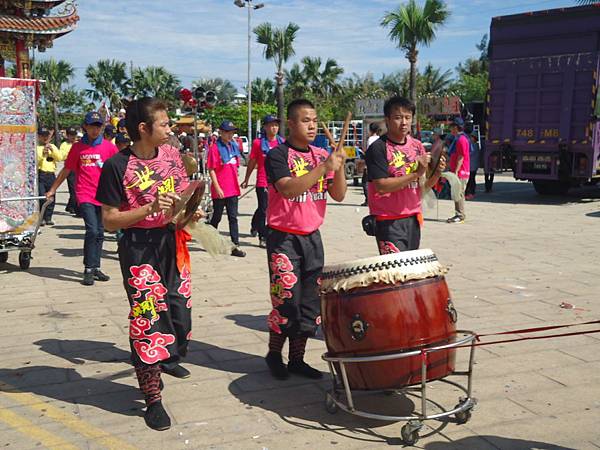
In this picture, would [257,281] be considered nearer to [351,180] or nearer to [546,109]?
[546,109]

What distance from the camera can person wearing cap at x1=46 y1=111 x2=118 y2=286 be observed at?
7.51 meters

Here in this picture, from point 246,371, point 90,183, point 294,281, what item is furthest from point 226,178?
point 294,281

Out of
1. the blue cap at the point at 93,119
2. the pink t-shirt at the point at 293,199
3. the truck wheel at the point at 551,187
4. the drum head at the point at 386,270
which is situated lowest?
the truck wheel at the point at 551,187

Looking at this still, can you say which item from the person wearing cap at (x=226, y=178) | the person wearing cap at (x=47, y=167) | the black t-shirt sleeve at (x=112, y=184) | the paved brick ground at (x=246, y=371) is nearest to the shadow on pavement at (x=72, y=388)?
the paved brick ground at (x=246, y=371)

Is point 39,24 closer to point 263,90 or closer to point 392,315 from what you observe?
point 392,315

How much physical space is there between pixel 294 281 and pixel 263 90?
58.1 meters

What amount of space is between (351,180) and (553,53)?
9.48m

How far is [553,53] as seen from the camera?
49.0 feet

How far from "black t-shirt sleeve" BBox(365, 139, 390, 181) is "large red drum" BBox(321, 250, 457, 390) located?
4.00ft

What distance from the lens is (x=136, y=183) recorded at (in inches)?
150

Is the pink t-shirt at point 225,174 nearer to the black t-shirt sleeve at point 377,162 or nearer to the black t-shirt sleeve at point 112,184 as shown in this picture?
the black t-shirt sleeve at point 377,162

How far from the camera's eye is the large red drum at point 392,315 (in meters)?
3.46

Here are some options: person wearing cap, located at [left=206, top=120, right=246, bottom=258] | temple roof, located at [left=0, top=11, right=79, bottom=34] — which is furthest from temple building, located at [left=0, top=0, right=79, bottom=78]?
person wearing cap, located at [left=206, top=120, right=246, bottom=258]

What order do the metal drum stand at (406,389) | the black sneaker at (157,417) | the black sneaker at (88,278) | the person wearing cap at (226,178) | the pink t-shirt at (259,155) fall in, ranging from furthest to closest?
1. the pink t-shirt at (259,155)
2. the person wearing cap at (226,178)
3. the black sneaker at (88,278)
4. the black sneaker at (157,417)
5. the metal drum stand at (406,389)
